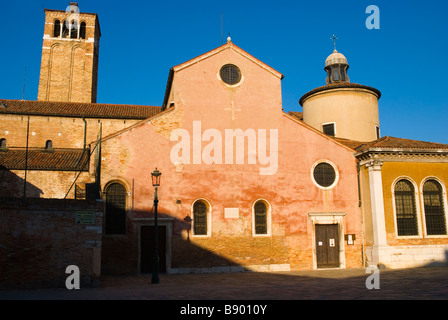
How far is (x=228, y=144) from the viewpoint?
18.1 meters

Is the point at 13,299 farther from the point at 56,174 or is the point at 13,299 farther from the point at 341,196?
the point at 341,196

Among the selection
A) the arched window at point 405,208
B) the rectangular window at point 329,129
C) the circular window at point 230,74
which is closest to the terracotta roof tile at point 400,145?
the arched window at point 405,208

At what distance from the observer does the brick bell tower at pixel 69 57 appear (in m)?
35.2

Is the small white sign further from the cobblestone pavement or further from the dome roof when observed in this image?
the dome roof

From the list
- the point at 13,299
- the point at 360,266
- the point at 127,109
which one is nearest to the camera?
the point at 13,299

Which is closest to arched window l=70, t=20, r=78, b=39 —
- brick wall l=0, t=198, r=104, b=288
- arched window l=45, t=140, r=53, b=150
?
arched window l=45, t=140, r=53, b=150

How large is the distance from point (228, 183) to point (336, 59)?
45.1 feet

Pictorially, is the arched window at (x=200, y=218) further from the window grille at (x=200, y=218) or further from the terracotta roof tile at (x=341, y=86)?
the terracotta roof tile at (x=341, y=86)

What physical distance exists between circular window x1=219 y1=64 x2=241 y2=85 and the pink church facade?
51 millimetres

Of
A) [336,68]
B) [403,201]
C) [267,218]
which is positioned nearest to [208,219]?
[267,218]

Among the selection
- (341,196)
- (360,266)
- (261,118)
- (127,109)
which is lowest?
(360,266)

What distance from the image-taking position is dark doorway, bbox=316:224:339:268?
17969 mm
